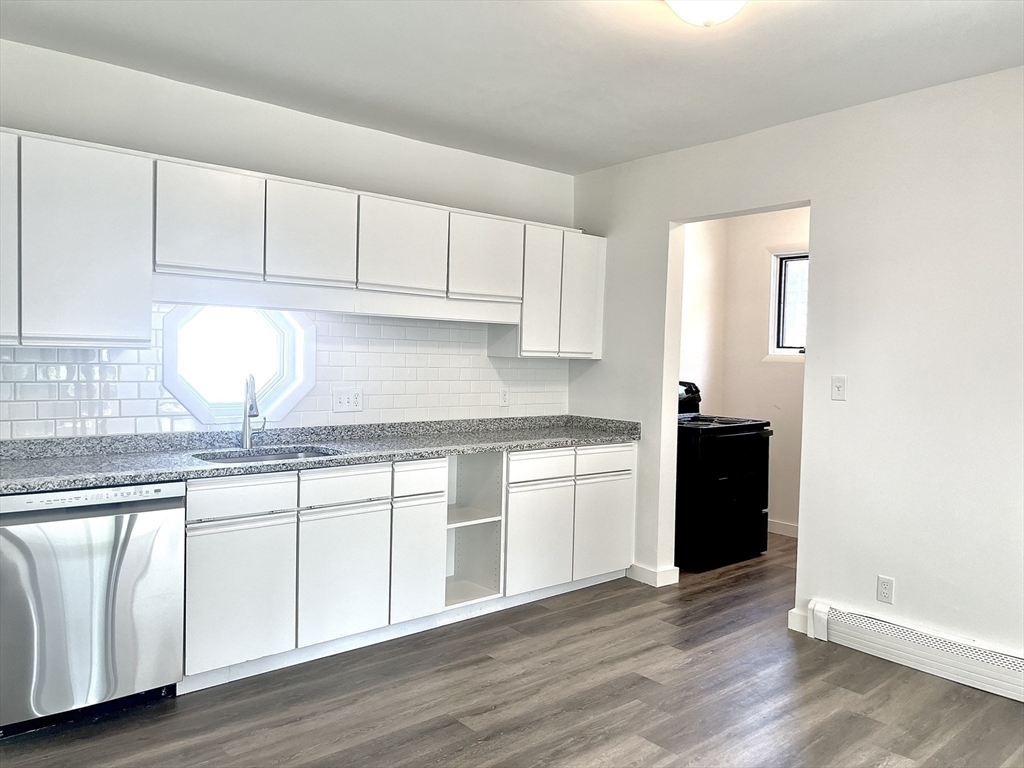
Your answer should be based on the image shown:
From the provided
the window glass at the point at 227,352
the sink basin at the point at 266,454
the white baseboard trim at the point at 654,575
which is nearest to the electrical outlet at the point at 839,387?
the white baseboard trim at the point at 654,575

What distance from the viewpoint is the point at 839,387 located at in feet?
11.5

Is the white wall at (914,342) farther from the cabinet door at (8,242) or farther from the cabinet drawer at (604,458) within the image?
the cabinet door at (8,242)

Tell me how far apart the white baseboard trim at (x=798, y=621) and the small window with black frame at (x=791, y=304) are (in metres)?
2.57

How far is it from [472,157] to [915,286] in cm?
249

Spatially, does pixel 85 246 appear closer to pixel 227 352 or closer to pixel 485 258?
pixel 227 352

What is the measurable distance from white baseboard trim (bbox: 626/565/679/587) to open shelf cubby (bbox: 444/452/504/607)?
104 cm

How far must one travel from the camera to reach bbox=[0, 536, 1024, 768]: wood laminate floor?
2428mm

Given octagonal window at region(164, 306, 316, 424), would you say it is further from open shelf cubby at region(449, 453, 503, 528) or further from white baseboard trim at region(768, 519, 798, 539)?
white baseboard trim at region(768, 519, 798, 539)

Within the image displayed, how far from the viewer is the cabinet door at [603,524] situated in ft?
13.6

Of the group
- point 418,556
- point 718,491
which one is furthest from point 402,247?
point 718,491

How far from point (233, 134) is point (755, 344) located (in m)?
4.17

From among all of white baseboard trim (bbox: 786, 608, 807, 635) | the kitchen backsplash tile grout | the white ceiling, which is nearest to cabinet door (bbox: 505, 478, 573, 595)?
the kitchen backsplash tile grout

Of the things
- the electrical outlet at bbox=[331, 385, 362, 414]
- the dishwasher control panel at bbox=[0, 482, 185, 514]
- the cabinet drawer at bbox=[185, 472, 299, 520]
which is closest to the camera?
the dishwasher control panel at bbox=[0, 482, 185, 514]

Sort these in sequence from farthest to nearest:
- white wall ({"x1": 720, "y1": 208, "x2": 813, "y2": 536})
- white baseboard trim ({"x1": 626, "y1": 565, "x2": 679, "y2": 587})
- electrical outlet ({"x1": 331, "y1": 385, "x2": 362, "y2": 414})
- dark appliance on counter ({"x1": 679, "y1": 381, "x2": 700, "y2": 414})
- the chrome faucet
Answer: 1. white wall ({"x1": 720, "y1": 208, "x2": 813, "y2": 536})
2. dark appliance on counter ({"x1": 679, "y1": 381, "x2": 700, "y2": 414})
3. white baseboard trim ({"x1": 626, "y1": 565, "x2": 679, "y2": 587})
4. electrical outlet ({"x1": 331, "y1": 385, "x2": 362, "y2": 414})
5. the chrome faucet
